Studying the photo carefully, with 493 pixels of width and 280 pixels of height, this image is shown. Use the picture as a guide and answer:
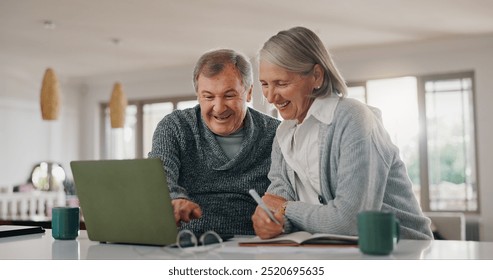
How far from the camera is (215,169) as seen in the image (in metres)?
1.79

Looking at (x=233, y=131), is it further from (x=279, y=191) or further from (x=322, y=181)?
(x=322, y=181)

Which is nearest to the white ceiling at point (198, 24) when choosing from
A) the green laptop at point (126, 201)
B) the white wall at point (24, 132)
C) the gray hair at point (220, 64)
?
the white wall at point (24, 132)

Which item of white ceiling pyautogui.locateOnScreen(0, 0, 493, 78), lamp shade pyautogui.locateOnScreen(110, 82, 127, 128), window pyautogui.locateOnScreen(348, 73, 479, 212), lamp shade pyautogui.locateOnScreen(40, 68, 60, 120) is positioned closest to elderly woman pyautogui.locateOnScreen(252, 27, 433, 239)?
white ceiling pyautogui.locateOnScreen(0, 0, 493, 78)

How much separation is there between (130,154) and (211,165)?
646 centimetres

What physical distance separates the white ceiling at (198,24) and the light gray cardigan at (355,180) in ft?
11.1

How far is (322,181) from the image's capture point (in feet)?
4.83

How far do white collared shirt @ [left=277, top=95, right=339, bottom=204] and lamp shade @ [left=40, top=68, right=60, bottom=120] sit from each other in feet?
11.1

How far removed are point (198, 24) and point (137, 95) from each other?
9.39 feet

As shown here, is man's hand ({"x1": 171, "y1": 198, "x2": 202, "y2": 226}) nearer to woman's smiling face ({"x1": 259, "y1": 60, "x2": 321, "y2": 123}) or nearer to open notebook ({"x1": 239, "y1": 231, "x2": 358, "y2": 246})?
open notebook ({"x1": 239, "y1": 231, "x2": 358, "y2": 246})

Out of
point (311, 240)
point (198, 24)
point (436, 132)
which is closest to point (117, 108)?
point (198, 24)

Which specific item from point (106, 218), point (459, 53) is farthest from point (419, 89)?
point (106, 218)

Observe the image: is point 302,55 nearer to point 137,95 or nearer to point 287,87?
point 287,87

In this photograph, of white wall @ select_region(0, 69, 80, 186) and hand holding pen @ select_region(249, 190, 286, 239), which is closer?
hand holding pen @ select_region(249, 190, 286, 239)

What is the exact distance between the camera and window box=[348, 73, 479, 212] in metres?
6.27
